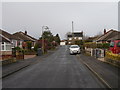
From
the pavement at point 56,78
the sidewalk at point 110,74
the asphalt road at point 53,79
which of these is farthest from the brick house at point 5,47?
the sidewalk at point 110,74

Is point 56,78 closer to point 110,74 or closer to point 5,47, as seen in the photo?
point 110,74

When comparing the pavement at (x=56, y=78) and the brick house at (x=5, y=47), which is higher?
the brick house at (x=5, y=47)

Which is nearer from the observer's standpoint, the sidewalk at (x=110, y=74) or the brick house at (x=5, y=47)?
the sidewalk at (x=110, y=74)

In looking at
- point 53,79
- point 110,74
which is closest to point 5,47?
point 53,79

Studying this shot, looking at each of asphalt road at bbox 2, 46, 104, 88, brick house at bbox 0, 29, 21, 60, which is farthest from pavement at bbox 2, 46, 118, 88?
brick house at bbox 0, 29, 21, 60

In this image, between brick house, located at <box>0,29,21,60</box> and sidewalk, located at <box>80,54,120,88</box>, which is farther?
brick house, located at <box>0,29,21,60</box>

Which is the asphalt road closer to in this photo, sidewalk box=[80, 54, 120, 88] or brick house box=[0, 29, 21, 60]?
sidewalk box=[80, 54, 120, 88]

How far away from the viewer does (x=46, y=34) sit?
7375cm

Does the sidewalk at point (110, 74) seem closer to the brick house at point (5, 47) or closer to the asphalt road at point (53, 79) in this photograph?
the asphalt road at point (53, 79)

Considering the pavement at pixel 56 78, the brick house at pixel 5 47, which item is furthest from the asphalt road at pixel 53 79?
the brick house at pixel 5 47

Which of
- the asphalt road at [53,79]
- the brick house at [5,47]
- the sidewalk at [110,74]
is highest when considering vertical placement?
the brick house at [5,47]

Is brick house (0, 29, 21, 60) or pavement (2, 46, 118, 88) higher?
brick house (0, 29, 21, 60)

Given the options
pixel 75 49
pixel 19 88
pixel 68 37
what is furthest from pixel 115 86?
pixel 68 37

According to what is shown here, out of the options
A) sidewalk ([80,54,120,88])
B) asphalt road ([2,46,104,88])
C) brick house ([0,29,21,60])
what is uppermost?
brick house ([0,29,21,60])
